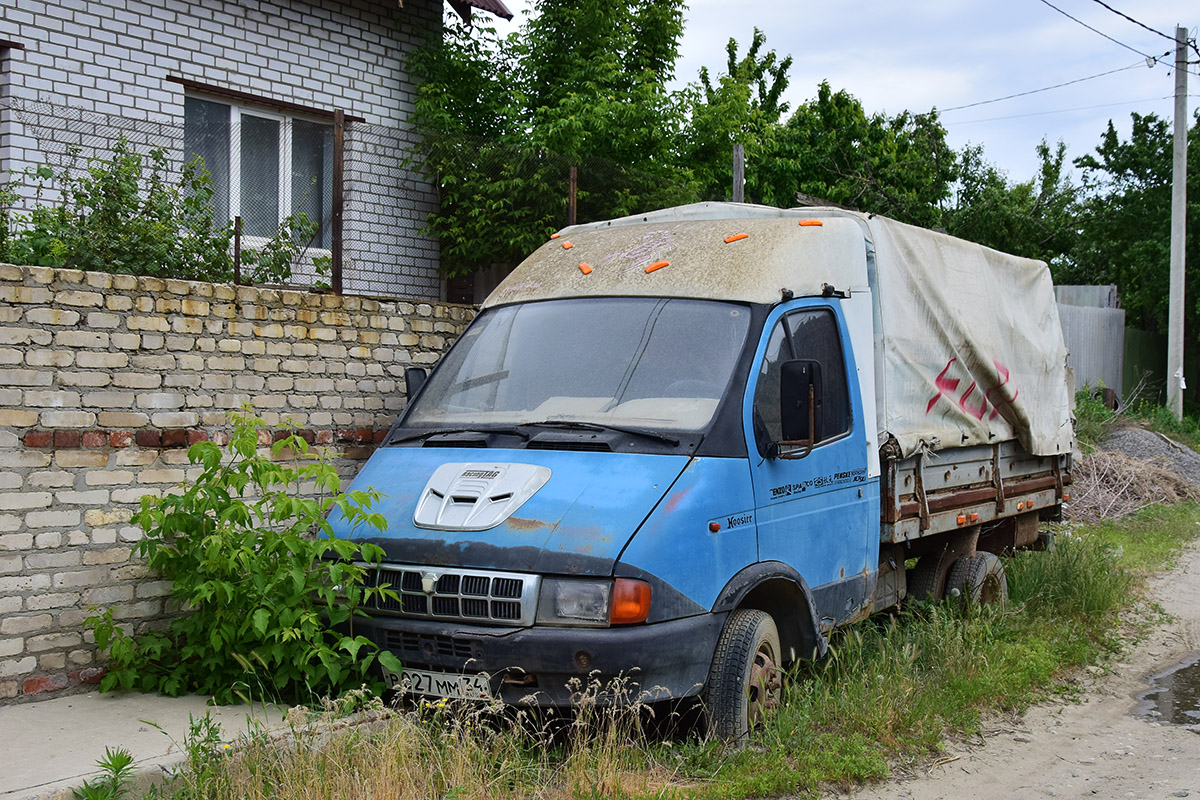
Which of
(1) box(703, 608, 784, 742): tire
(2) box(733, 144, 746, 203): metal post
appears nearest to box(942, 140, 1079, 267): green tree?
(2) box(733, 144, 746, 203): metal post

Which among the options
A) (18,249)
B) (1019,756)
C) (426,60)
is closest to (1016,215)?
(426,60)

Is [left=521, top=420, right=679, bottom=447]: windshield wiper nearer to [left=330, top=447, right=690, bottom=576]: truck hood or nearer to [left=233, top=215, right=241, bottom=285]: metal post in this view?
[left=330, top=447, right=690, bottom=576]: truck hood

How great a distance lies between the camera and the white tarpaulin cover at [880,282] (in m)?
5.86

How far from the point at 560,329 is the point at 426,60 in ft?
21.9

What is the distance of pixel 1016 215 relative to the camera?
22.4 m

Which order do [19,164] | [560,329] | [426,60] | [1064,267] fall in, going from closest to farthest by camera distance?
[560,329] → [19,164] → [426,60] → [1064,267]

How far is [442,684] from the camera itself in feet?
15.2

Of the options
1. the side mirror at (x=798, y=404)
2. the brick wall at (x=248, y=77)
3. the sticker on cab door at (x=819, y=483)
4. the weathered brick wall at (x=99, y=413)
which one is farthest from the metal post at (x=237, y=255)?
the sticker on cab door at (x=819, y=483)

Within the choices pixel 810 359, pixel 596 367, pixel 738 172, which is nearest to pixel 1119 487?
pixel 738 172

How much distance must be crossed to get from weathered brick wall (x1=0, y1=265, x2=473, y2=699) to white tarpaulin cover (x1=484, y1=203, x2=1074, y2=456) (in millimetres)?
1428

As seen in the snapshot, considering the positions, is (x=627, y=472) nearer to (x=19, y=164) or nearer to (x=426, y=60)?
(x=19, y=164)

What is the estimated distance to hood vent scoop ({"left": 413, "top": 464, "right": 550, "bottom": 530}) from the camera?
4742mm

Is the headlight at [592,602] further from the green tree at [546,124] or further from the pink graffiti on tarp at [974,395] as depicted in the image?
the green tree at [546,124]

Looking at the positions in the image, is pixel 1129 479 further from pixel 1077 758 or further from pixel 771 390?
pixel 771 390
